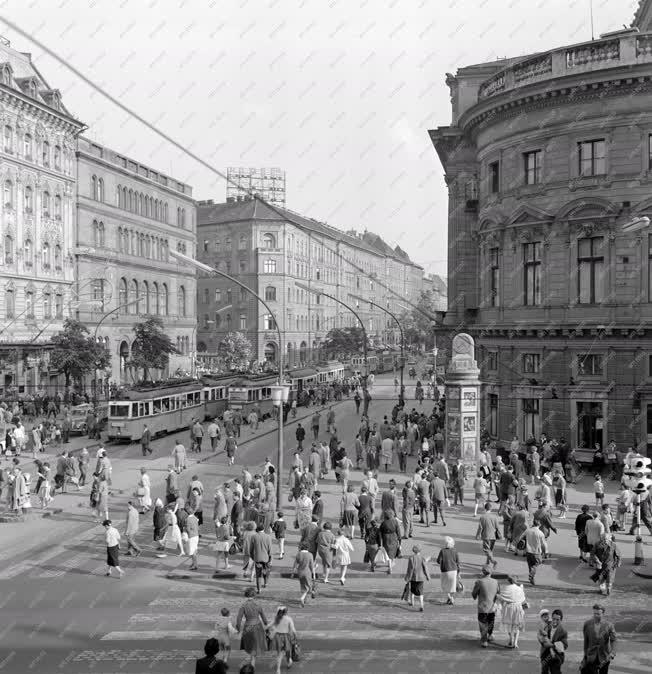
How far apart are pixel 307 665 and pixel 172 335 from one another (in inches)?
2634

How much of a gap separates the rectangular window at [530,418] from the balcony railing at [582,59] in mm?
12831

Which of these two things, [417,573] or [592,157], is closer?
[417,573]

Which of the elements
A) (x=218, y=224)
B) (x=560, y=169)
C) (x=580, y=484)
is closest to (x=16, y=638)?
(x=580, y=484)

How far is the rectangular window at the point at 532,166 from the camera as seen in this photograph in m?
34.3

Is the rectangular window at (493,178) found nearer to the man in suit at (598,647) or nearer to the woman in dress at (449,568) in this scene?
the woman in dress at (449,568)

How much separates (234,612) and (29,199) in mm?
→ 47499

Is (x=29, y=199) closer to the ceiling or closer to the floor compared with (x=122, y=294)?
closer to the ceiling

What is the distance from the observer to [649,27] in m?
43.7

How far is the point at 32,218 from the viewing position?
186 ft

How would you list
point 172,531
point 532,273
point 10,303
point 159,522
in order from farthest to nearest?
point 10,303 → point 532,273 → point 159,522 → point 172,531

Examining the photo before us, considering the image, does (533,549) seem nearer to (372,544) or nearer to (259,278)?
(372,544)

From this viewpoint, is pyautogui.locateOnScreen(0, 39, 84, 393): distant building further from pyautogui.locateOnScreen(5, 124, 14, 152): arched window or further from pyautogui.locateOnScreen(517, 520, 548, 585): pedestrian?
pyautogui.locateOnScreen(517, 520, 548, 585): pedestrian

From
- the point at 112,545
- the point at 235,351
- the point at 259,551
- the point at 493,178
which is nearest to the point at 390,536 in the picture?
the point at 259,551

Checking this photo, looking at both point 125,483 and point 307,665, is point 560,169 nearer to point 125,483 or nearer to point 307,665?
point 125,483
